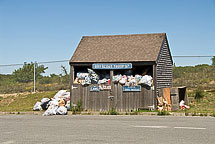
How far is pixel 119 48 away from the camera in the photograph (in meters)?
22.2

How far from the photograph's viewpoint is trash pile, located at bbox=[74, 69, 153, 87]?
20516mm

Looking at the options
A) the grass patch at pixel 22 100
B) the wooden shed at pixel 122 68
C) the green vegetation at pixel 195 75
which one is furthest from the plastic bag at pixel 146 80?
the grass patch at pixel 22 100

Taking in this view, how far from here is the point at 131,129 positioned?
11.8 meters

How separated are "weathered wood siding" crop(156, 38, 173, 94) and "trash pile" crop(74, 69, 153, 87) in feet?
2.82

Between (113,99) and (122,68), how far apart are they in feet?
6.22

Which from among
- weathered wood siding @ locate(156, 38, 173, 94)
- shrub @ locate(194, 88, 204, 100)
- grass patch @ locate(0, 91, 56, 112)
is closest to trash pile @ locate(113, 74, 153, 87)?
weathered wood siding @ locate(156, 38, 173, 94)

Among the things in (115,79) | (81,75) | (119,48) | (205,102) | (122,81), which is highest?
(119,48)

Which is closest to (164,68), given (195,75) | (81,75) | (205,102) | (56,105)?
(205,102)

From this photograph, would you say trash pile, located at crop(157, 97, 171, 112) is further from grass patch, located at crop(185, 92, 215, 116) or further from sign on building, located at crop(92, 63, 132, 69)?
sign on building, located at crop(92, 63, 132, 69)

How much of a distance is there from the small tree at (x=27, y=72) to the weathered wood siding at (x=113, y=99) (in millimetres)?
10265

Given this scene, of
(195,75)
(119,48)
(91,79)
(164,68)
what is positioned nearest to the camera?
(91,79)

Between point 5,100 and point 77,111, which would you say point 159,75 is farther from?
point 5,100

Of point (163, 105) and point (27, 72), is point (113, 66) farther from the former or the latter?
point (27, 72)

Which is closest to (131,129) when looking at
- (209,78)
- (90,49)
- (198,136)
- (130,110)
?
(198,136)
